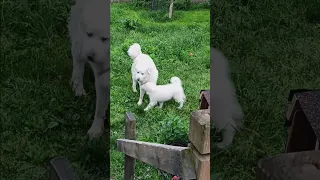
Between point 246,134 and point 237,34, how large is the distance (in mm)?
366

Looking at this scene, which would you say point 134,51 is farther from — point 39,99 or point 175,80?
point 39,99

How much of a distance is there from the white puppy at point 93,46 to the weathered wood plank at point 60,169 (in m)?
0.13

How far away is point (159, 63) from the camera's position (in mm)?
2154

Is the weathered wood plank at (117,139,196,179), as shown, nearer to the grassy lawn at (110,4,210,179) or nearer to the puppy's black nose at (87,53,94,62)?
the grassy lawn at (110,4,210,179)

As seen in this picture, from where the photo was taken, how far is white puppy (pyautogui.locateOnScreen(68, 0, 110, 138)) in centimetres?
162

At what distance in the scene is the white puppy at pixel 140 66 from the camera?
2064 mm

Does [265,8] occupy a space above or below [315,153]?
above

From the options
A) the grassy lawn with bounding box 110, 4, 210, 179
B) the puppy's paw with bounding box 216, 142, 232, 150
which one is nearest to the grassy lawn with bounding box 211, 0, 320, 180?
the puppy's paw with bounding box 216, 142, 232, 150

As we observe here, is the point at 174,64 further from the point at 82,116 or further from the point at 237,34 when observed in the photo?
the point at 82,116

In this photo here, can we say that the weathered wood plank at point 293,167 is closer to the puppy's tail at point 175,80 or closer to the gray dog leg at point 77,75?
the gray dog leg at point 77,75

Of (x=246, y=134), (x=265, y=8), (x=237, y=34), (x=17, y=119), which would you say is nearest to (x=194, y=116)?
(x=246, y=134)

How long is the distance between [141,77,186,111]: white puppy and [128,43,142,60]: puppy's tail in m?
0.14

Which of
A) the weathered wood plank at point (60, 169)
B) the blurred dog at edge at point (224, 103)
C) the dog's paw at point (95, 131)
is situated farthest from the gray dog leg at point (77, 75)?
the blurred dog at edge at point (224, 103)

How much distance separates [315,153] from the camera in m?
1.33
